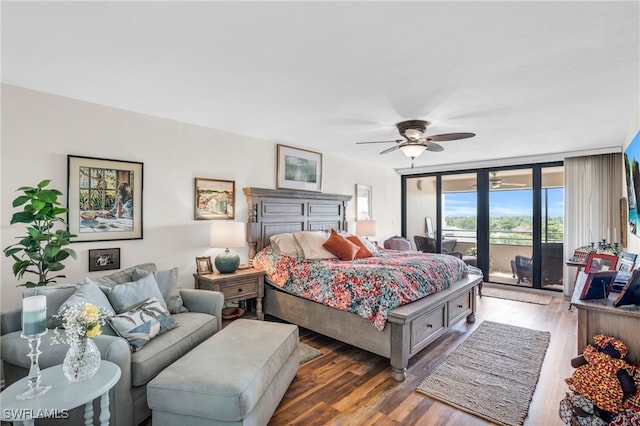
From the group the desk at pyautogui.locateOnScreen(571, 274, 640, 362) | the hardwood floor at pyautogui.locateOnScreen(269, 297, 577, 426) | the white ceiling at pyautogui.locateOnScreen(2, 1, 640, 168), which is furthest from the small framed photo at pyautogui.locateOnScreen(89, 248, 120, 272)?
the desk at pyautogui.locateOnScreen(571, 274, 640, 362)

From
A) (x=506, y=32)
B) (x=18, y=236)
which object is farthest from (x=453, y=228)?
(x=18, y=236)

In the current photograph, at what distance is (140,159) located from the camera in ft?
10.7

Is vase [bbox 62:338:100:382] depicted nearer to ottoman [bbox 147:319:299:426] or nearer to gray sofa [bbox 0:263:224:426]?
gray sofa [bbox 0:263:224:426]

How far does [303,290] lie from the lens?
11.3 ft

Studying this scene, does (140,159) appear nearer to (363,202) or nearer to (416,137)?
(416,137)

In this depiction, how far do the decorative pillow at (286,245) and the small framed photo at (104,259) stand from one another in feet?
5.68

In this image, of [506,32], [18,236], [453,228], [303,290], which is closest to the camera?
[506,32]

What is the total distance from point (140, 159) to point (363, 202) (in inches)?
155

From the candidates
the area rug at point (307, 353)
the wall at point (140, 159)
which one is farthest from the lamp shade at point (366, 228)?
the area rug at point (307, 353)

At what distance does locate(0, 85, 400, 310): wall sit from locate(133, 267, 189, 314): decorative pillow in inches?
23.8

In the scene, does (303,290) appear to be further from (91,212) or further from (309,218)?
(91,212)

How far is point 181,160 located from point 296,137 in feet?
4.91

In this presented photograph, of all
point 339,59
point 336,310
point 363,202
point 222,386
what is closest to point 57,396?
point 222,386

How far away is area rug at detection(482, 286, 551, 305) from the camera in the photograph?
16.4 ft
